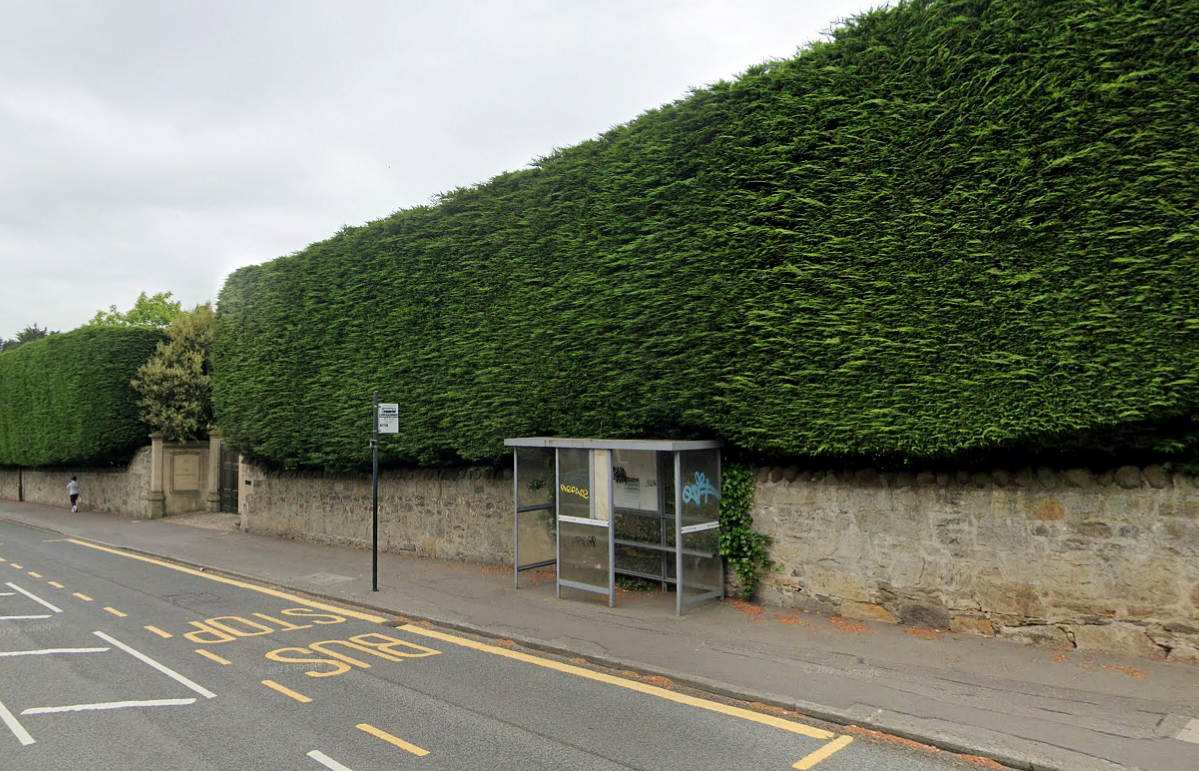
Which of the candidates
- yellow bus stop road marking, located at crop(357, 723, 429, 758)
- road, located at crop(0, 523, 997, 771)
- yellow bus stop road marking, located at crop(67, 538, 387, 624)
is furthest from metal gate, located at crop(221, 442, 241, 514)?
yellow bus stop road marking, located at crop(357, 723, 429, 758)

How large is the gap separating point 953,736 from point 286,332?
654 inches

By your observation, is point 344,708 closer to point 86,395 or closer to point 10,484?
point 86,395

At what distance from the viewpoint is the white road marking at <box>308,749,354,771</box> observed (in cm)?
513

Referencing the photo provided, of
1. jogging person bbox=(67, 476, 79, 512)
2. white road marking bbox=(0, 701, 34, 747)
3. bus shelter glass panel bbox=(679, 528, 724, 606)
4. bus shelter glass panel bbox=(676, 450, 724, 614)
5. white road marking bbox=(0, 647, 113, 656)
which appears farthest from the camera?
jogging person bbox=(67, 476, 79, 512)

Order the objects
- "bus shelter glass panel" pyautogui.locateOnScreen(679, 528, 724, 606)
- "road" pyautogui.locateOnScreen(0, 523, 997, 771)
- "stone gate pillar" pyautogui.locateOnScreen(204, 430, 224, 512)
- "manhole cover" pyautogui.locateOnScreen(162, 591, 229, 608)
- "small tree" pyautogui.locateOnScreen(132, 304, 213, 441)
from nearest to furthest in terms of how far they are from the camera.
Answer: "road" pyautogui.locateOnScreen(0, 523, 997, 771) < "bus shelter glass panel" pyautogui.locateOnScreen(679, 528, 724, 606) < "manhole cover" pyautogui.locateOnScreen(162, 591, 229, 608) < "small tree" pyautogui.locateOnScreen(132, 304, 213, 441) < "stone gate pillar" pyautogui.locateOnScreen(204, 430, 224, 512)

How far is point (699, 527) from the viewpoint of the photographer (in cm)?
941

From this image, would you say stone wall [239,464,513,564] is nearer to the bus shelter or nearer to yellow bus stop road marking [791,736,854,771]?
the bus shelter

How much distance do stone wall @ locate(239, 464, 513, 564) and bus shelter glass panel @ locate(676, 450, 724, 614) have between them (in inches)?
171

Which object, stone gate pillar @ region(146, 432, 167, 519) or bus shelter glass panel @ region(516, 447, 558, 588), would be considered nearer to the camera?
bus shelter glass panel @ region(516, 447, 558, 588)

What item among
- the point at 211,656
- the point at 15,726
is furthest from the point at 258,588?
the point at 15,726

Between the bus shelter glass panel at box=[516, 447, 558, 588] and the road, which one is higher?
the bus shelter glass panel at box=[516, 447, 558, 588]

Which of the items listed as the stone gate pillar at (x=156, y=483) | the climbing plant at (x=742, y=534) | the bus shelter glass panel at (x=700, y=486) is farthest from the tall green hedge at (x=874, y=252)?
the stone gate pillar at (x=156, y=483)

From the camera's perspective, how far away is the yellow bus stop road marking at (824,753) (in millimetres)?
5107

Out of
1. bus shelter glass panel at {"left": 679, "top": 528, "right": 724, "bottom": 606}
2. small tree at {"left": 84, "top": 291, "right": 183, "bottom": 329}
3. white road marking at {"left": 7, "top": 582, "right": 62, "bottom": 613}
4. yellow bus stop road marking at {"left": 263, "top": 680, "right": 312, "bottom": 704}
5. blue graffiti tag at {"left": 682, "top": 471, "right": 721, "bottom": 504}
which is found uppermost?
small tree at {"left": 84, "top": 291, "right": 183, "bottom": 329}
